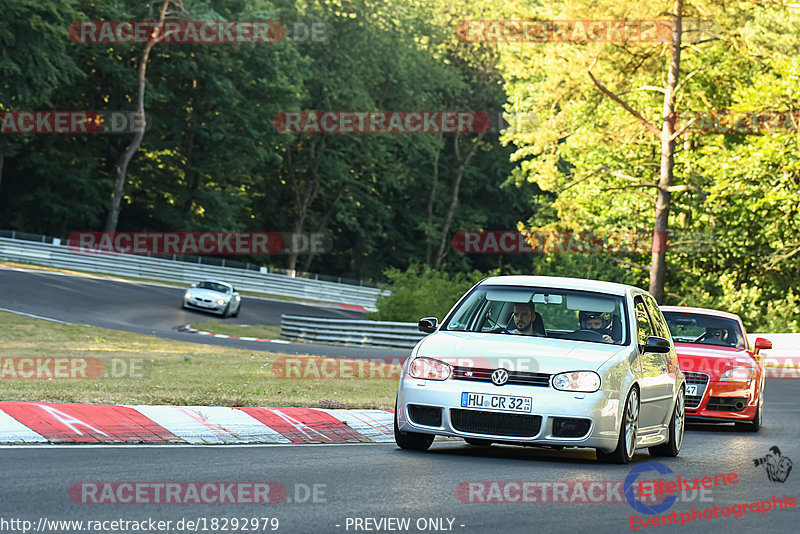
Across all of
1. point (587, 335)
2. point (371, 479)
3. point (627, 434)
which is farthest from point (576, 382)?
point (371, 479)

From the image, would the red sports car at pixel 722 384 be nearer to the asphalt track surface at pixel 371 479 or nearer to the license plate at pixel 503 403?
the asphalt track surface at pixel 371 479

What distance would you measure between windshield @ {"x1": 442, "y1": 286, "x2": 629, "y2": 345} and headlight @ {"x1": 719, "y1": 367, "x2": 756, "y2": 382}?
4.91 m

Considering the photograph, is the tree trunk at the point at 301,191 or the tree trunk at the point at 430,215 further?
the tree trunk at the point at 430,215

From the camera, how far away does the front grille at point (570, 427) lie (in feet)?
32.9

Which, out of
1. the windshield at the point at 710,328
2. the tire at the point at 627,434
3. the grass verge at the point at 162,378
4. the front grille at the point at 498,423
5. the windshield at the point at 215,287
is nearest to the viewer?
the front grille at the point at 498,423

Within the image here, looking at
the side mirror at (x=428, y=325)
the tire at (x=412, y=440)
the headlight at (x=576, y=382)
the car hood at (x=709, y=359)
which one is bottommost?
the tire at (x=412, y=440)

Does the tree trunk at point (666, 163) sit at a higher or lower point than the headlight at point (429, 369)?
higher

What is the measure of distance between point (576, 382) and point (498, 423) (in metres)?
0.72

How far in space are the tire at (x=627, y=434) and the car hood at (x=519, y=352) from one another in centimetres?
44

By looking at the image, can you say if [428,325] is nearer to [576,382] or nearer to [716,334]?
[576,382]

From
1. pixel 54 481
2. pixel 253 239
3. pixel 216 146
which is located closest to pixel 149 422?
pixel 54 481

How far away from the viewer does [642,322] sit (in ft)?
38.6

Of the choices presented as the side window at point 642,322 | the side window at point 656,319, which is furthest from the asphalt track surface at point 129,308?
the side window at point 642,322

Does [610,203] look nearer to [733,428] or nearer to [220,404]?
[733,428]
